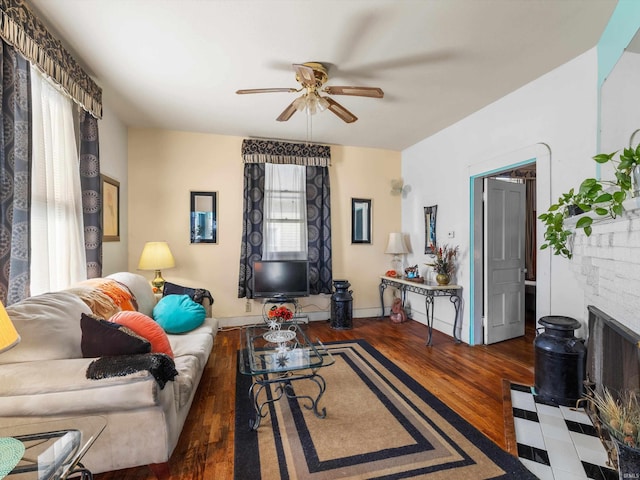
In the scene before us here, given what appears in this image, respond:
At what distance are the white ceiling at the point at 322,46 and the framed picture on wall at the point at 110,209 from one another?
34.2 inches

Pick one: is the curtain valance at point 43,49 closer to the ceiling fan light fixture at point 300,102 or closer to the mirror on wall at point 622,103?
the ceiling fan light fixture at point 300,102

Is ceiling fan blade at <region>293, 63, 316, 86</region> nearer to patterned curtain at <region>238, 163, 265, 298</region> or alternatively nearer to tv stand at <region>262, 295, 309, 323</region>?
patterned curtain at <region>238, 163, 265, 298</region>

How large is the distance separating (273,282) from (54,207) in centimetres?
257

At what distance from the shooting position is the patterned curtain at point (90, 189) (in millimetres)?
2840

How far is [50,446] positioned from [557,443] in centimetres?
258

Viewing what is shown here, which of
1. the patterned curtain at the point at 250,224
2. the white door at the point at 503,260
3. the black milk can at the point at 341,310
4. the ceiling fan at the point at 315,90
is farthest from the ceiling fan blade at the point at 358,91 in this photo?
the black milk can at the point at 341,310

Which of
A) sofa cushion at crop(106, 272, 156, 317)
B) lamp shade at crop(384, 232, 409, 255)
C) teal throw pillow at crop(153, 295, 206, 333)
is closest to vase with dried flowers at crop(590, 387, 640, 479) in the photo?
teal throw pillow at crop(153, 295, 206, 333)

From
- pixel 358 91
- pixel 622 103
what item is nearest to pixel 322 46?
pixel 358 91

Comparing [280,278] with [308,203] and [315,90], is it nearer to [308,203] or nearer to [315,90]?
[308,203]

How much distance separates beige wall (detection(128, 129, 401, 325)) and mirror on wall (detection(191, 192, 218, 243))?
0.23ft

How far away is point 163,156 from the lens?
4.27m

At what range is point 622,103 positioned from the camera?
1949mm

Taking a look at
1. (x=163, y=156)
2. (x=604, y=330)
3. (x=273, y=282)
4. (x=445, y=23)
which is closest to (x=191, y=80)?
(x=163, y=156)

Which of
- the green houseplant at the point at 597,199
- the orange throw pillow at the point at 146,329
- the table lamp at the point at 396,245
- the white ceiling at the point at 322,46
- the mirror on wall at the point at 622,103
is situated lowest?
the orange throw pillow at the point at 146,329
